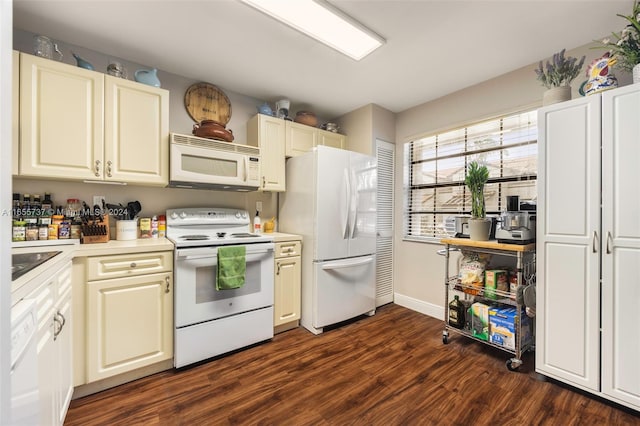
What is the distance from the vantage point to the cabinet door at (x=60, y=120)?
1.71 m

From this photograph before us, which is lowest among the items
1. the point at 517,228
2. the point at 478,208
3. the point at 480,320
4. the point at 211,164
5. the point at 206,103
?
the point at 480,320

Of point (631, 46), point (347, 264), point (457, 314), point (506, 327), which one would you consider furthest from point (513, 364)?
point (631, 46)

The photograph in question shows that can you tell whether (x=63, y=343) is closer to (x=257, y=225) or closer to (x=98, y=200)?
(x=98, y=200)

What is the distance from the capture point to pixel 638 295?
4.97 ft

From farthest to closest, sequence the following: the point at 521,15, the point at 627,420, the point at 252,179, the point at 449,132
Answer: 1. the point at 449,132
2. the point at 252,179
3. the point at 521,15
4. the point at 627,420

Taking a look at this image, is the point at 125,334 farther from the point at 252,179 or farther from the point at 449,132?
the point at 449,132

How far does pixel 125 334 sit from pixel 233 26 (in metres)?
2.23

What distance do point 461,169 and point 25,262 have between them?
3404mm

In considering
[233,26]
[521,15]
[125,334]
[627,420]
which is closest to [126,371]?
[125,334]

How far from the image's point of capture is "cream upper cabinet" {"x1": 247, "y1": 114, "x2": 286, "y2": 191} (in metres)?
→ 2.78

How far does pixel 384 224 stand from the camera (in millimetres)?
3324

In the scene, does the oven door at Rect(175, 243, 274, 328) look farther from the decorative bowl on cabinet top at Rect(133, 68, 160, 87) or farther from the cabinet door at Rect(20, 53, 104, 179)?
the decorative bowl on cabinet top at Rect(133, 68, 160, 87)

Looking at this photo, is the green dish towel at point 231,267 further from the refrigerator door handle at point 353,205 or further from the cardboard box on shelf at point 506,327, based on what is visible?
the cardboard box on shelf at point 506,327

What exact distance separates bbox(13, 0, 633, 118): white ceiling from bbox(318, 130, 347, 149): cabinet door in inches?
24.7
